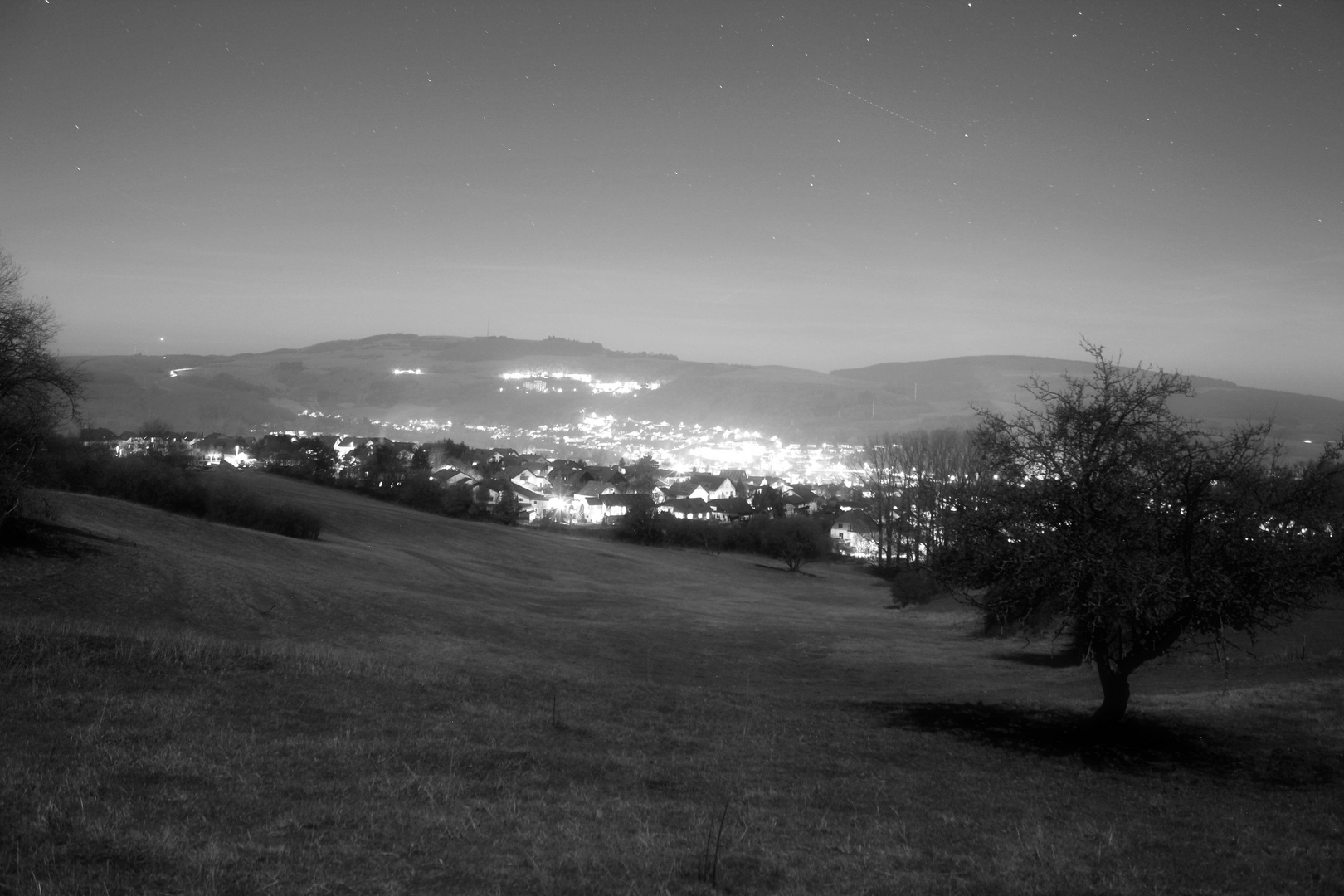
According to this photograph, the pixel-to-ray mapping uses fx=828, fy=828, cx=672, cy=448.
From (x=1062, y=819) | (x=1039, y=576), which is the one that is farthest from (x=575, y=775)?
(x=1039, y=576)

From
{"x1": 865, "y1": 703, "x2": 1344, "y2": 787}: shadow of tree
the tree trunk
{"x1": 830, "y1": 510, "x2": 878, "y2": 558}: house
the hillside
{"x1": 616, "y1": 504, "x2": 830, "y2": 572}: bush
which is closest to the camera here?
{"x1": 865, "y1": 703, "x2": 1344, "y2": 787}: shadow of tree

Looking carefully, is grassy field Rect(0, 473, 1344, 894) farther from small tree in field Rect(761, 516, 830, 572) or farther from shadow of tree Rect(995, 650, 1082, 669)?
small tree in field Rect(761, 516, 830, 572)

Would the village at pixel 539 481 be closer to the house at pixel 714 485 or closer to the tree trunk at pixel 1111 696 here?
the house at pixel 714 485

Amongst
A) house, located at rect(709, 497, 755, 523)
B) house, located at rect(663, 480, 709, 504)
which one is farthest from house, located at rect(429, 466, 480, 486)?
house, located at rect(709, 497, 755, 523)

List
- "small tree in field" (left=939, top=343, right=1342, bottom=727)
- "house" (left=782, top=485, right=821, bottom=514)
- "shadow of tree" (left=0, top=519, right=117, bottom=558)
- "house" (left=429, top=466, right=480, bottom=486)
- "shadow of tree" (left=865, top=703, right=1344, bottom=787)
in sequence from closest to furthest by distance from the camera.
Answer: "shadow of tree" (left=865, top=703, right=1344, bottom=787)
"small tree in field" (left=939, top=343, right=1342, bottom=727)
"shadow of tree" (left=0, top=519, right=117, bottom=558)
"house" (left=429, top=466, right=480, bottom=486)
"house" (left=782, top=485, right=821, bottom=514)

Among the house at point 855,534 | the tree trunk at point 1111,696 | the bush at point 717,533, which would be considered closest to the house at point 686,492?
the bush at point 717,533

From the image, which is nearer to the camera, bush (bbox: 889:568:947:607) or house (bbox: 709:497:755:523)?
Result: bush (bbox: 889:568:947:607)

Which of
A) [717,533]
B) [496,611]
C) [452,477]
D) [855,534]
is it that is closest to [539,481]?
[452,477]

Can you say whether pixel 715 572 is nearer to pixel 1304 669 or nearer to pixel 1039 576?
pixel 1304 669

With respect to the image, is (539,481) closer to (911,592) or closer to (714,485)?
(714,485)
